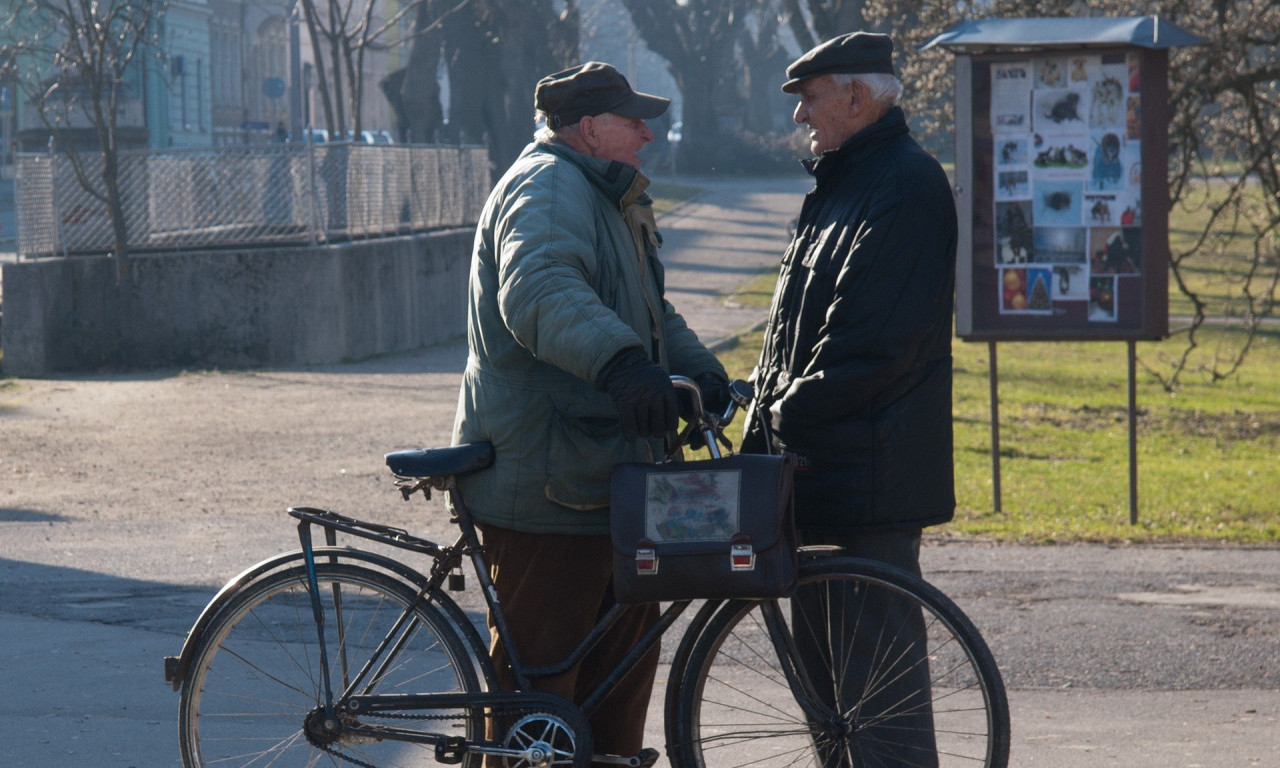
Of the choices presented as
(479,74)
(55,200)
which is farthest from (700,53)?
(55,200)

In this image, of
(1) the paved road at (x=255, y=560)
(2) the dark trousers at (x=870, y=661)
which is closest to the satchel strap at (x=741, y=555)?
(2) the dark trousers at (x=870, y=661)

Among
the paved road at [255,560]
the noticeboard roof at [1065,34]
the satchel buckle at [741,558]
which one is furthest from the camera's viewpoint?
the noticeboard roof at [1065,34]

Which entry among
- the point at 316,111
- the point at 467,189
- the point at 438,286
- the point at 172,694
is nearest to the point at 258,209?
the point at 438,286

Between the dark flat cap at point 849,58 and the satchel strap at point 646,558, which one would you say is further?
the dark flat cap at point 849,58

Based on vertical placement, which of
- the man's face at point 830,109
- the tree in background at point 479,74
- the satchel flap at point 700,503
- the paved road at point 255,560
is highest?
the tree in background at point 479,74

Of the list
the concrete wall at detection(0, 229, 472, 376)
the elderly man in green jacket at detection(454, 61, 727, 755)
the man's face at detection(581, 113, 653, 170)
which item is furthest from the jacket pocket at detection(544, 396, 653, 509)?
the concrete wall at detection(0, 229, 472, 376)

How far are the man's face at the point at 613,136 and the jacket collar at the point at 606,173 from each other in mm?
37

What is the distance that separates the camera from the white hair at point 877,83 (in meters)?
3.68

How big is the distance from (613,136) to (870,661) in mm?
1356

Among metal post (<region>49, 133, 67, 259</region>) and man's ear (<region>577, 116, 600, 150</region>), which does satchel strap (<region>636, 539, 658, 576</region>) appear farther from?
metal post (<region>49, 133, 67, 259</region>)

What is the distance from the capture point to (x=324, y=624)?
12.0 ft

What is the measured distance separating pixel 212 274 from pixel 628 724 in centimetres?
1151

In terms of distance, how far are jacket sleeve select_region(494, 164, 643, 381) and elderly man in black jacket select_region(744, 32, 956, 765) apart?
555 mm

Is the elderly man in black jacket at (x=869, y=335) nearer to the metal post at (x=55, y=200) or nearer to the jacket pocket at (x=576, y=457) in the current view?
the jacket pocket at (x=576, y=457)
